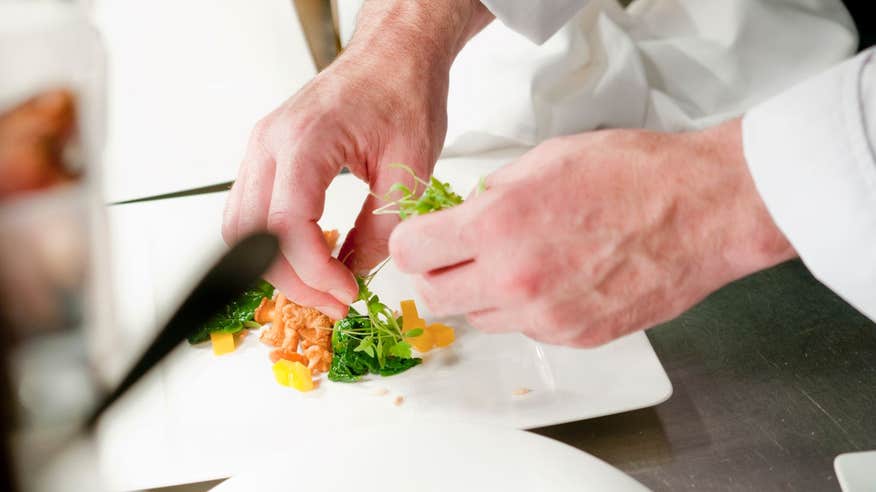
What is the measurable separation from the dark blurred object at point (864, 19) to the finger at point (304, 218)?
3.32ft

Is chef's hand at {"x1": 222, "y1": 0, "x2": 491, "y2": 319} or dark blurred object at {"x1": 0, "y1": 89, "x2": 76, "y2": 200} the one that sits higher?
chef's hand at {"x1": 222, "y1": 0, "x2": 491, "y2": 319}

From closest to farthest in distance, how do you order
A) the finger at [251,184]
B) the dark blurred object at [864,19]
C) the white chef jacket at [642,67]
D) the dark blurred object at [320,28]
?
the finger at [251,184], the white chef jacket at [642,67], the dark blurred object at [864,19], the dark blurred object at [320,28]

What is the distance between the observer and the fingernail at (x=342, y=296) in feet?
3.29

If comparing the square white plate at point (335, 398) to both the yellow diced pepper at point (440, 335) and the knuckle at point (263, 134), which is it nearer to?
the yellow diced pepper at point (440, 335)

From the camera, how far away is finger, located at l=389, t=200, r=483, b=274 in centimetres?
72

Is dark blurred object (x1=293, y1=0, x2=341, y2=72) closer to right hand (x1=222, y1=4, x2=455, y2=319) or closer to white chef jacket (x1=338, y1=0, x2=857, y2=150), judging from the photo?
white chef jacket (x1=338, y1=0, x2=857, y2=150)

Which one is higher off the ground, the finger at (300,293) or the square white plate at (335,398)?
the finger at (300,293)

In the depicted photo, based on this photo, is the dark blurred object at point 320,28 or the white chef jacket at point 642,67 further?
the dark blurred object at point 320,28

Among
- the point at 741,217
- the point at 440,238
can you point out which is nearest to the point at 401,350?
the point at 440,238

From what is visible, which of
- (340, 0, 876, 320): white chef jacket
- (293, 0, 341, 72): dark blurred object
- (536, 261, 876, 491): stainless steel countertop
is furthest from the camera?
(293, 0, 341, 72): dark blurred object

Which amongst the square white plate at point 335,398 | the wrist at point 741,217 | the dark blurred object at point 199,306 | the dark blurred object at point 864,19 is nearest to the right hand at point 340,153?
the square white plate at point 335,398

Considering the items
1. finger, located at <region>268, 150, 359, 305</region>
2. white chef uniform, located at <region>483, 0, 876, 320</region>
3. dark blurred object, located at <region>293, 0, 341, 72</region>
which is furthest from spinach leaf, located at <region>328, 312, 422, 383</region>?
dark blurred object, located at <region>293, 0, 341, 72</region>

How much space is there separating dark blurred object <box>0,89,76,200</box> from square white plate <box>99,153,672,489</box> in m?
0.67

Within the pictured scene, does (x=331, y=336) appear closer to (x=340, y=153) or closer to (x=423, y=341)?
(x=423, y=341)
